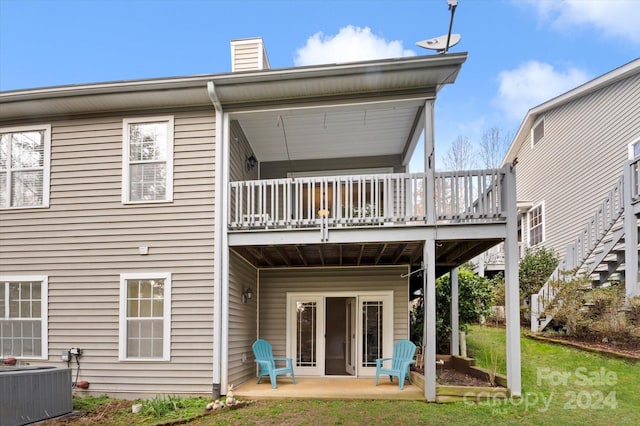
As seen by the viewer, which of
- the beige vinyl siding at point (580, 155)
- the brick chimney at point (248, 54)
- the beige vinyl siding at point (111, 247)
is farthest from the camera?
the beige vinyl siding at point (580, 155)

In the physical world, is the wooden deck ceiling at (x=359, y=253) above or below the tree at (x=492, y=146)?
below

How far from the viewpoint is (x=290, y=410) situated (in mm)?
6688

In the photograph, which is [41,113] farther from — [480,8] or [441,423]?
[480,8]

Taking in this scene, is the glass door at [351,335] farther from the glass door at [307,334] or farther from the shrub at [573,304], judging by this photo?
the shrub at [573,304]

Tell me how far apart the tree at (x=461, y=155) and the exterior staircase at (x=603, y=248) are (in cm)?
1315

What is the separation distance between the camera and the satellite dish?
7176 mm

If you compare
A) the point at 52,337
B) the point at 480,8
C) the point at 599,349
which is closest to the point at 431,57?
the point at 599,349

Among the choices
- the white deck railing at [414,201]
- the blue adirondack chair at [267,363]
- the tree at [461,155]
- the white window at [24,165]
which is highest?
the tree at [461,155]

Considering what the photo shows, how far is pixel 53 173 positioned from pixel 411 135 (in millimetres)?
6591

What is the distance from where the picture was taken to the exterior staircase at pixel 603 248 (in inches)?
369

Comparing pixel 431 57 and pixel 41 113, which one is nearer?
pixel 431 57

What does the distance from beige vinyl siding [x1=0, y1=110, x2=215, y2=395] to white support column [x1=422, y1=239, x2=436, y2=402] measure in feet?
11.1

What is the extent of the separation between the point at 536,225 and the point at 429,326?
11284mm

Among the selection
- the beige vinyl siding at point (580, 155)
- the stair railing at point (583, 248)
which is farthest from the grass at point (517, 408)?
the beige vinyl siding at point (580, 155)
